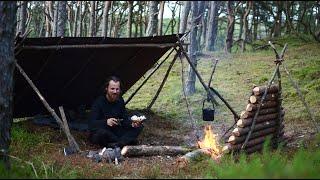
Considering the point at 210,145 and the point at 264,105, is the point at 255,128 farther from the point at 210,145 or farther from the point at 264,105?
the point at 210,145

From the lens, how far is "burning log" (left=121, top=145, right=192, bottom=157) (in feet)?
21.2

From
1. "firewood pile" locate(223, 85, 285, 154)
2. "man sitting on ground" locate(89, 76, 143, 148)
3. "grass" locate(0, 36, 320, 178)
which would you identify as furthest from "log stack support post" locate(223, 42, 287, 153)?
"man sitting on ground" locate(89, 76, 143, 148)

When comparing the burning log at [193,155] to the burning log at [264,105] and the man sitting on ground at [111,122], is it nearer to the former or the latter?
the burning log at [264,105]

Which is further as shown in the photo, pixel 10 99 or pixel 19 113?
pixel 19 113

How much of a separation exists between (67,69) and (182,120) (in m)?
3.13

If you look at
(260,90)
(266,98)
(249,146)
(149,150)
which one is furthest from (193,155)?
(266,98)

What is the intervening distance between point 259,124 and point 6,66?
416 centimetres

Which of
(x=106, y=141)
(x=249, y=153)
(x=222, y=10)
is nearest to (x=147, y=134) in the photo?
(x=106, y=141)

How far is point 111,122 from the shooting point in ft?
22.8

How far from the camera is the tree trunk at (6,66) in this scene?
4703mm

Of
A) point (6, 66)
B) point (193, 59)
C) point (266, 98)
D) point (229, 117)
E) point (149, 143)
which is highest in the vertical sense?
point (6, 66)

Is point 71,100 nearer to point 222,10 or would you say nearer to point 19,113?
point 19,113

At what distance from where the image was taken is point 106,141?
716 centimetres

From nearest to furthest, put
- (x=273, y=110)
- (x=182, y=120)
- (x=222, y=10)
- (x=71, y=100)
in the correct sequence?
(x=273, y=110) < (x=71, y=100) < (x=182, y=120) < (x=222, y=10)
